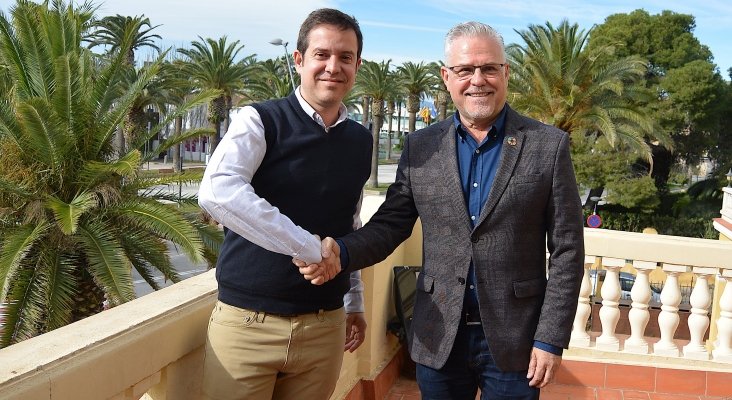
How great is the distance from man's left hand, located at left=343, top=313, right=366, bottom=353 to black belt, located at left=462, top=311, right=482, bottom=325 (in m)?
0.50

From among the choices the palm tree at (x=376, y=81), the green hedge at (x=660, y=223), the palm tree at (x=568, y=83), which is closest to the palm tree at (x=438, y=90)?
the palm tree at (x=376, y=81)

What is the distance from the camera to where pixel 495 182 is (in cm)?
232

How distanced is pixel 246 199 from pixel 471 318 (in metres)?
0.85

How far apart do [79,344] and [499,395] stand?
4.12 ft

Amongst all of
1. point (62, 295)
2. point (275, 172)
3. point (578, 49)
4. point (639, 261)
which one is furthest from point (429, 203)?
point (578, 49)

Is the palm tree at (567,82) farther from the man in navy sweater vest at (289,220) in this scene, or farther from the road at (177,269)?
the man in navy sweater vest at (289,220)

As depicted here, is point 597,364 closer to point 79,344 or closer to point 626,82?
point 79,344

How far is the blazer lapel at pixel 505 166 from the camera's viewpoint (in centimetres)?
231

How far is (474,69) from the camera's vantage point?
2336 mm

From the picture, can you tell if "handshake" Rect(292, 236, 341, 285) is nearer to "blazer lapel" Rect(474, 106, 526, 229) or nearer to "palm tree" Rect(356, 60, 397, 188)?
"blazer lapel" Rect(474, 106, 526, 229)

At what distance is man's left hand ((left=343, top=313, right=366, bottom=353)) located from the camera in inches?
109

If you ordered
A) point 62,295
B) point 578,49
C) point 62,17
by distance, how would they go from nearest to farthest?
point 62,295 → point 62,17 → point 578,49

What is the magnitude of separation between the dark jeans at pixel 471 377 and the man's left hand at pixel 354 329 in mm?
360

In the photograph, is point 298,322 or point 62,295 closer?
point 298,322
